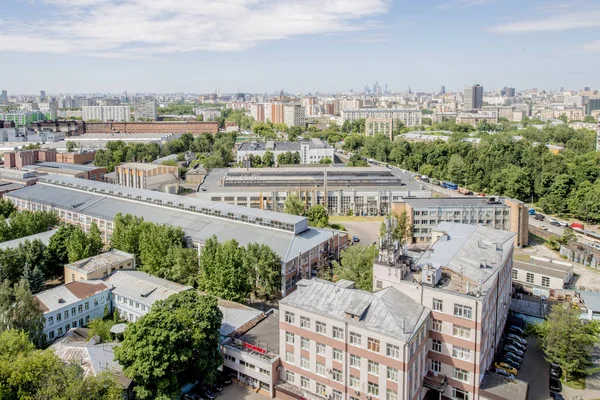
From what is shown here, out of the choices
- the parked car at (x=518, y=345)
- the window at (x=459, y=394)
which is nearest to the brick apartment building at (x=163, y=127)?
the parked car at (x=518, y=345)

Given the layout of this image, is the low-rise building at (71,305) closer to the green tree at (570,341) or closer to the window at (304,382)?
the window at (304,382)

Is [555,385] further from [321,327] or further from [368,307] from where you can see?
[321,327]

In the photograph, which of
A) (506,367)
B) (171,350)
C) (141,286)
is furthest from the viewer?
(141,286)

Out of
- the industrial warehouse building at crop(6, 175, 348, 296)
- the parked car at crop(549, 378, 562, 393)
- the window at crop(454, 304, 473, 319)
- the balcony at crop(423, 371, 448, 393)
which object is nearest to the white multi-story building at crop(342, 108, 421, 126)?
the industrial warehouse building at crop(6, 175, 348, 296)

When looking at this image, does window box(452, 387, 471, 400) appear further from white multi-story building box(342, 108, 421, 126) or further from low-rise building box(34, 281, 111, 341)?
white multi-story building box(342, 108, 421, 126)

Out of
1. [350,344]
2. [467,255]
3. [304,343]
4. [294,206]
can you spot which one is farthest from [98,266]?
[467,255]

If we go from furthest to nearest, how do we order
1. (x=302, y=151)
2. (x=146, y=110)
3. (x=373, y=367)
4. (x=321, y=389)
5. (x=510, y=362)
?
(x=146, y=110) → (x=302, y=151) → (x=510, y=362) → (x=321, y=389) → (x=373, y=367)

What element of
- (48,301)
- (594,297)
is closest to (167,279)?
(48,301)

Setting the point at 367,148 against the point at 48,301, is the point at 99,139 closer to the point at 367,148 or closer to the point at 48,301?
the point at 367,148
